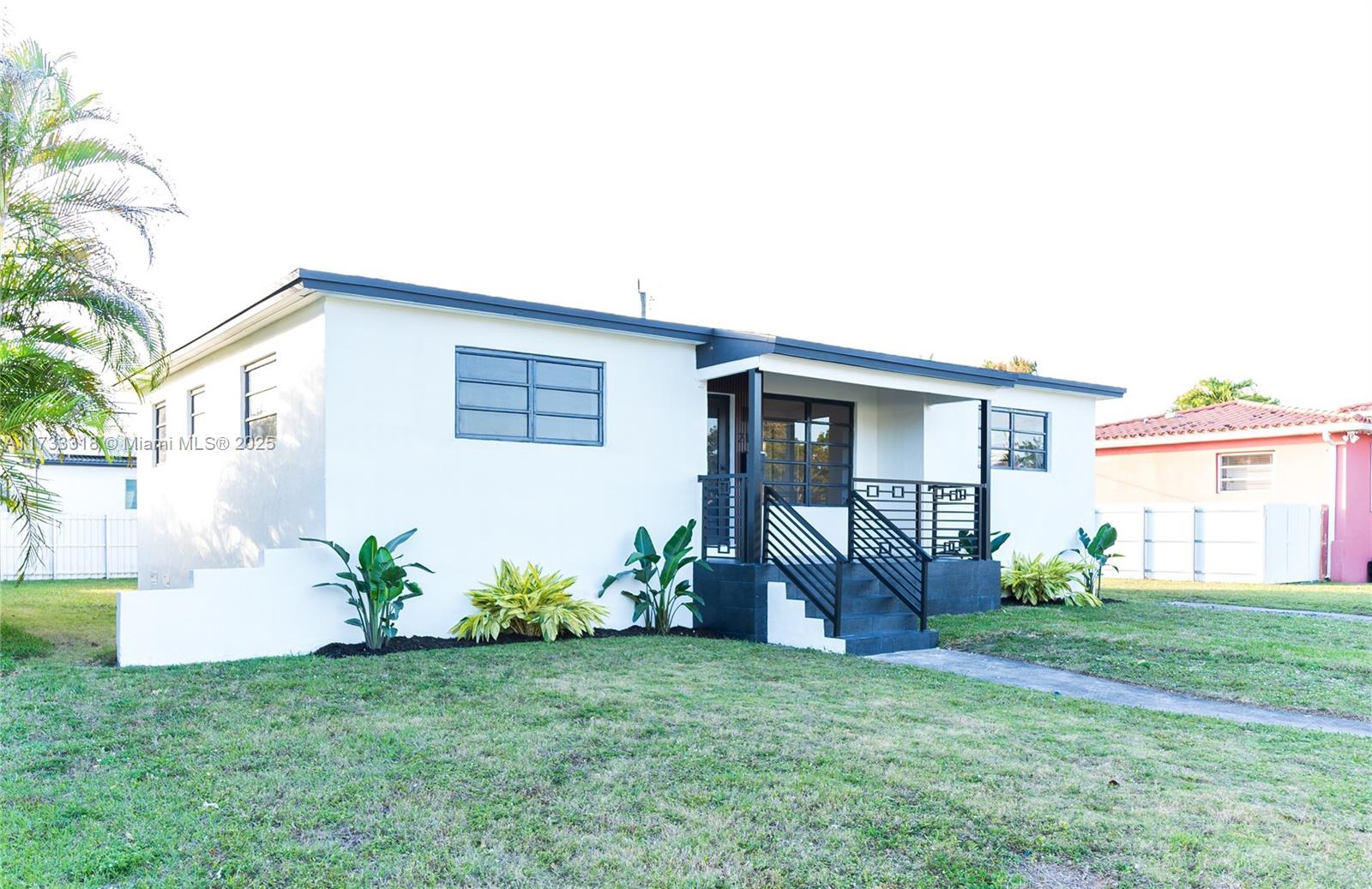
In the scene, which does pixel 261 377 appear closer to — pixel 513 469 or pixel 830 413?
pixel 513 469

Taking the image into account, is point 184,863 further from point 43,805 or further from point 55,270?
point 55,270

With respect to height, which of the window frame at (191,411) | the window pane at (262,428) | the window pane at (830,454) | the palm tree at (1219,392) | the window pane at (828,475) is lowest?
the window pane at (828,475)

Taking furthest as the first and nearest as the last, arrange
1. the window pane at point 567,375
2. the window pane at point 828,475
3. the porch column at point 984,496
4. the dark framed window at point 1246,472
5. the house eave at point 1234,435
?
the dark framed window at point 1246,472 → the house eave at point 1234,435 → the window pane at point 828,475 → the porch column at point 984,496 → the window pane at point 567,375

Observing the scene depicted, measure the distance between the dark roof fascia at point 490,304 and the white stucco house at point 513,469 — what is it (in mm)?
23

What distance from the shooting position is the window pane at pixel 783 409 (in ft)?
44.4

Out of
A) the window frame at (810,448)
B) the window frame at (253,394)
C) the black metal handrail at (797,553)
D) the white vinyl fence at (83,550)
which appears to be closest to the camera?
the black metal handrail at (797,553)

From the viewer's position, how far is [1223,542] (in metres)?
19.5

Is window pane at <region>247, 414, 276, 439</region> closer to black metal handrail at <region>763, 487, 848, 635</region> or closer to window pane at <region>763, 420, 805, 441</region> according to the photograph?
black metal handrail at <region>763, 487, 848, 635</region>

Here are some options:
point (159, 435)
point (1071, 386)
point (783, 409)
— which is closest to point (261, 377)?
point (159, 435)

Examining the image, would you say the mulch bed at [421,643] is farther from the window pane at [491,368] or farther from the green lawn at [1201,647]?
the green lawn at [1201,647]

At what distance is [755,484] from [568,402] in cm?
234

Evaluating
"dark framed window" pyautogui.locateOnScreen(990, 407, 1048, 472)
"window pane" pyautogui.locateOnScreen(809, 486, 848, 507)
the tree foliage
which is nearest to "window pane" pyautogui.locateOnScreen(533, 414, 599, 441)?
"window pane" pyautogui.locateOnScreen(809, 486, 848, 507)

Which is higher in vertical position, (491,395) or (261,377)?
(261,377)

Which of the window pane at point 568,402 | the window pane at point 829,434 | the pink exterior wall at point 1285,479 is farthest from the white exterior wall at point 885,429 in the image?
the pink exterior wall at point 1285,479
